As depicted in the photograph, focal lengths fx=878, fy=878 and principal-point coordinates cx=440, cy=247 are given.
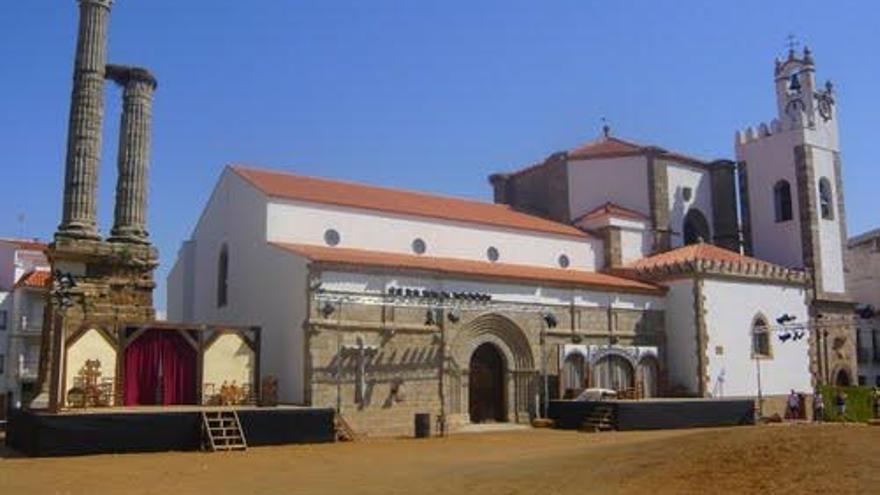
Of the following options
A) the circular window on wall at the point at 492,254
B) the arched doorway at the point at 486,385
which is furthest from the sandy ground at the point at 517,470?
the circular window on wall at the point at 492,254

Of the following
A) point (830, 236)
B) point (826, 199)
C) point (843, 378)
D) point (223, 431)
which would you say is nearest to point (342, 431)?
point (223, 431)

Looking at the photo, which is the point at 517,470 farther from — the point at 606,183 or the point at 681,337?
the point at 606,183

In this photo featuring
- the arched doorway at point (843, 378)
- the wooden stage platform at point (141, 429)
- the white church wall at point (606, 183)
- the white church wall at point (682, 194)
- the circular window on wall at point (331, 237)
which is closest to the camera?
the wooden stage platform at point (141, 429)

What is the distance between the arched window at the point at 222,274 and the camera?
113ft

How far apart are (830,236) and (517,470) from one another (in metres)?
31.2

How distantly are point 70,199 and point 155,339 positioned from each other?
5.26 meters

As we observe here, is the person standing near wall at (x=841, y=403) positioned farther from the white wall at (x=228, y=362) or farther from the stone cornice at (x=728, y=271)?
the white wall at (x=228, y=362)

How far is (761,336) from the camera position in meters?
38.2

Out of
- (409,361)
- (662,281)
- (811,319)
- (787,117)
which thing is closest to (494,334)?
(409,361)

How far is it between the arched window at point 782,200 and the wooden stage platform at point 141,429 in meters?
27.1

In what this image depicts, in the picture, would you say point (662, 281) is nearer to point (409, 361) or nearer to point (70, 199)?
point (409, 361)

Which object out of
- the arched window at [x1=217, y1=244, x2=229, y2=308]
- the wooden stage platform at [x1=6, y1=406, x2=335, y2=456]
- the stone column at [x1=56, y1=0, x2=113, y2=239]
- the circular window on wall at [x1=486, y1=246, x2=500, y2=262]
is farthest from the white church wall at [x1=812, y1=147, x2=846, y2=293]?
the stone column at [x1=56, y1=0, x2=113, y2=239]

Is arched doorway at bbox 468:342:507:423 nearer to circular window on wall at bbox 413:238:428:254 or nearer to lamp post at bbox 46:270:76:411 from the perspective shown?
circular window on wall at bbox 413:238:428:254

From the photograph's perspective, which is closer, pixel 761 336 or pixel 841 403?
pixel 841 403
